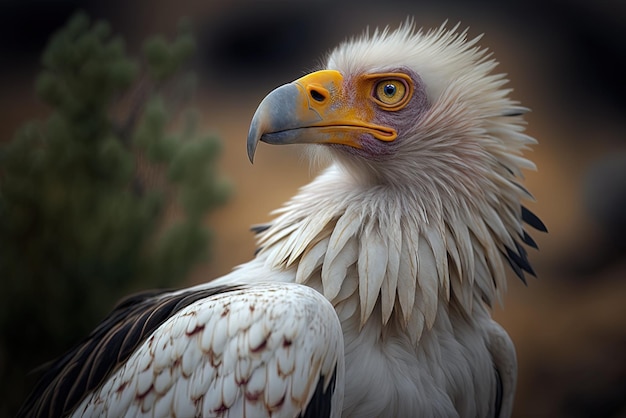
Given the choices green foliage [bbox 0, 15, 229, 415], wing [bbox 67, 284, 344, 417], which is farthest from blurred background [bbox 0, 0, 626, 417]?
wing [bbox 67, 284, 344, 417]

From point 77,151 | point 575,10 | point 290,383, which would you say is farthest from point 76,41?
point 575,10

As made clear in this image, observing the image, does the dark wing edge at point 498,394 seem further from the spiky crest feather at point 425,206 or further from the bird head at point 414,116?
the bird head at point 414,116

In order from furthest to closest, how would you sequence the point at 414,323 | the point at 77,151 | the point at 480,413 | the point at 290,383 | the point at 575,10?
the point at 575,10, the point at 77,151, the point at 480,413, the point at 414,323, the point at 290,383

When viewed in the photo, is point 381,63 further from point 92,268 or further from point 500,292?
point 92,268

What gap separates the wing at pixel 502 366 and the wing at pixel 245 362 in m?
0.70

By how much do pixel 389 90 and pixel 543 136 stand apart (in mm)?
2737

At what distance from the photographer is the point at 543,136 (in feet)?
14.1

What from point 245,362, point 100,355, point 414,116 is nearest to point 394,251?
point 414,116

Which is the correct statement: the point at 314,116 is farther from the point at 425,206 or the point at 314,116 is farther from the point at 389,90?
the point at 425,206

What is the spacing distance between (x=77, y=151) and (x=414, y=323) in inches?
85.6

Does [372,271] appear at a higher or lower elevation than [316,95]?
lower

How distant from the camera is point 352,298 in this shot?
1.80m

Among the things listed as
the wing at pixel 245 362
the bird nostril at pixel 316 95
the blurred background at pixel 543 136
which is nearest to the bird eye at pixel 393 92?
the bird nostril at pixel 316 95

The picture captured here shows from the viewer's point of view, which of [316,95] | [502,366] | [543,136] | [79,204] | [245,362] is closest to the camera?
[245,362]
